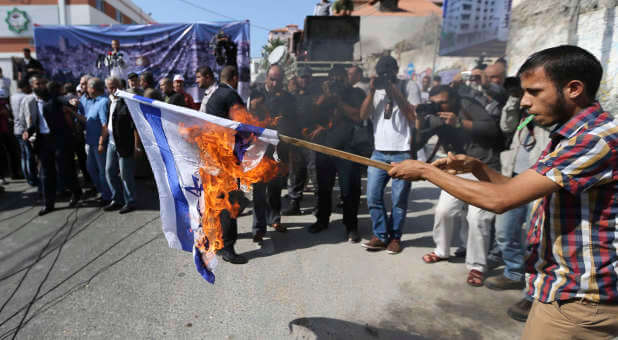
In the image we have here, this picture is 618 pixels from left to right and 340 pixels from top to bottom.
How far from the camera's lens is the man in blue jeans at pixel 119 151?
5.25 meters

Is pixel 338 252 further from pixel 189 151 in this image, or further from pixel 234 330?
pixel 189 151

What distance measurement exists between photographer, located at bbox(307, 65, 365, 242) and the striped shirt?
10.1ft

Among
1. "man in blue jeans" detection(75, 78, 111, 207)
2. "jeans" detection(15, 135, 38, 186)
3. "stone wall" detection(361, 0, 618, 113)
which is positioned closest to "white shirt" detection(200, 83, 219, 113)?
"man in blue jeans" detection(75, 78, 111, 207)

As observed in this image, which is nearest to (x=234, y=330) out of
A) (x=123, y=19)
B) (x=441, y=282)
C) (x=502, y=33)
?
(x=441, y=282)

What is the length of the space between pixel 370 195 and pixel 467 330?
1801 mm

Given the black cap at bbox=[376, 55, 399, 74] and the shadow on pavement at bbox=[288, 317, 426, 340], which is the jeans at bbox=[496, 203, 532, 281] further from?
the black cap at bbox=[376, 55, 399, 74]

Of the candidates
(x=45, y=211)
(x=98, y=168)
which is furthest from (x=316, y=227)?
(x=45, y=211)

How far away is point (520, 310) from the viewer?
304cm

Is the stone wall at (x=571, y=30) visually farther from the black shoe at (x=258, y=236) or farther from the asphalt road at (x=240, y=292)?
the black shoe at (x=258, y=236)

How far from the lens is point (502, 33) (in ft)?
54.5

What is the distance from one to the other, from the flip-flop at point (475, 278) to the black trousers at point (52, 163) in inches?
241

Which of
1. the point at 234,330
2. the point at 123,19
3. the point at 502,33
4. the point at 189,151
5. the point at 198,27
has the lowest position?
the point at 234,330

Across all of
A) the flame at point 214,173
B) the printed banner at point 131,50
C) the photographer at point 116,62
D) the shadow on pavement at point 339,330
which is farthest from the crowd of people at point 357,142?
the photographer at point 116,62

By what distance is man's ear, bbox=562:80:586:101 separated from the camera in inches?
58.8
